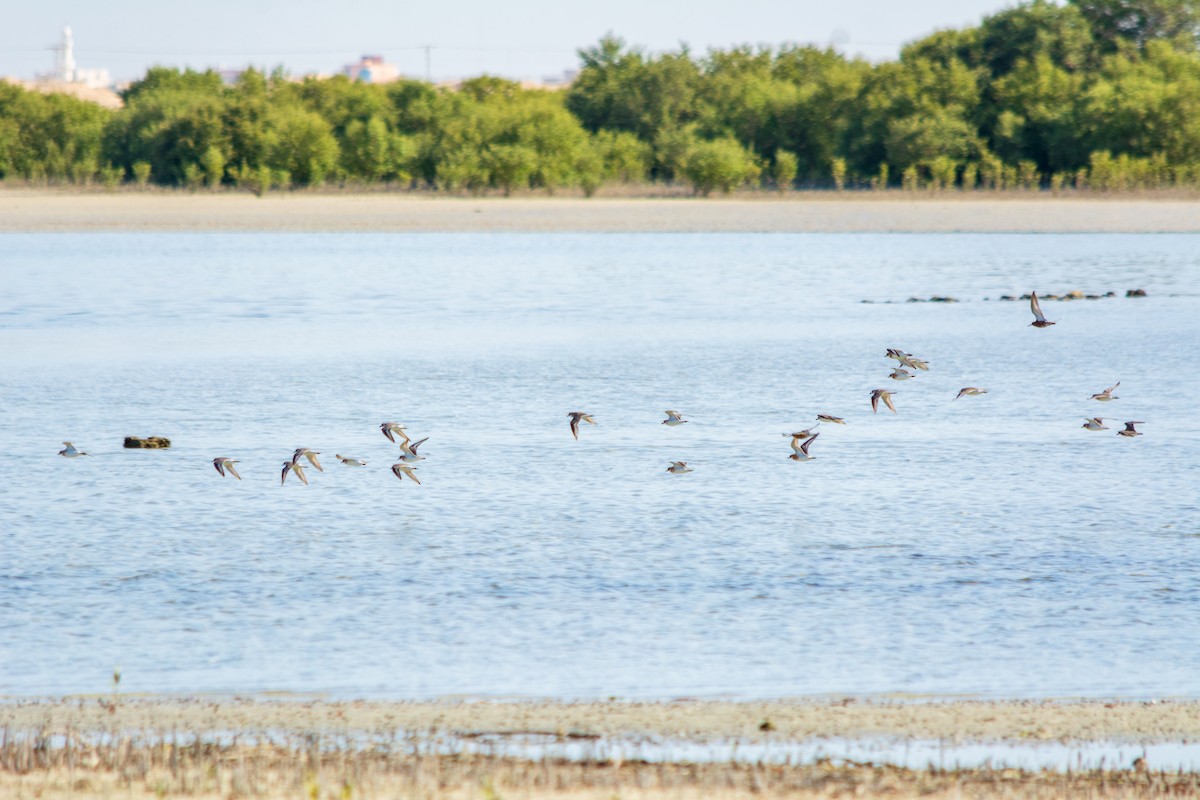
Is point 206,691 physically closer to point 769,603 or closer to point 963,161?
point 769,603

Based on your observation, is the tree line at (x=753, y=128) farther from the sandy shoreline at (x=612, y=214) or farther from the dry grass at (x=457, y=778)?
the dry grass at (x=457, y=778)

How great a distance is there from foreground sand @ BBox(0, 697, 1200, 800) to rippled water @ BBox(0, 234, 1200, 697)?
1.36 feet

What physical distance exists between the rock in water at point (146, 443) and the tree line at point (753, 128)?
169 feet

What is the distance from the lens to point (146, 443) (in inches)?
642

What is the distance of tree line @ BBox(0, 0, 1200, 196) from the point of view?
65812 millimetres

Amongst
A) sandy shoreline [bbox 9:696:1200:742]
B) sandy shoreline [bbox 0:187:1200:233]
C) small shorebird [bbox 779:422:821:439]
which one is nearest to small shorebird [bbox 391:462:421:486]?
small shorebird [bbox 779:422:821:439]

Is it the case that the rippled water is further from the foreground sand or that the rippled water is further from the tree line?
the tree line

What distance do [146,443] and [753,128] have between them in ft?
206

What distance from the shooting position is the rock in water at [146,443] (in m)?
16.3

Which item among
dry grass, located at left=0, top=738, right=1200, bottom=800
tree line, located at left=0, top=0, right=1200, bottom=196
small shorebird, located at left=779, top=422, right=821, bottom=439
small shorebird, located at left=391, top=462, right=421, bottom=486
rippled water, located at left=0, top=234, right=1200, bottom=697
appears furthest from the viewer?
tree line, located at left=0, top=0, right=1200, bottom=196

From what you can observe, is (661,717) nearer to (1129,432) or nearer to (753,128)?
(1129,432)

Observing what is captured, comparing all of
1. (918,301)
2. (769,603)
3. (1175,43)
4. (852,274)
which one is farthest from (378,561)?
(1175,43)

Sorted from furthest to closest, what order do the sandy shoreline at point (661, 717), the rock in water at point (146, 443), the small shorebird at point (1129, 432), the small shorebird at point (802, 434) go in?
the rock in water at point (146, 443) → the small shorebird at point (1129, 432) → the small shorebird at point (802, 434) → the sandy shoreline at point (661, 717)

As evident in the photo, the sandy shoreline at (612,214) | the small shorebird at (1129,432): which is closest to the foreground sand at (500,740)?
the small shorebird at (1129,432)
